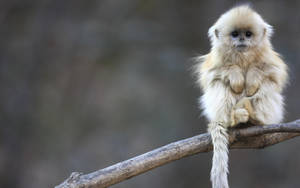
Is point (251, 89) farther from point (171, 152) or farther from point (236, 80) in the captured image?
point (171, 152)

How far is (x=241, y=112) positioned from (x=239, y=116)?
37 millimetres

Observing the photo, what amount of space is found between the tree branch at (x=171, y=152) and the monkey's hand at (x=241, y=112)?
0.08 meters

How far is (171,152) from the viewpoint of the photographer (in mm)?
4422

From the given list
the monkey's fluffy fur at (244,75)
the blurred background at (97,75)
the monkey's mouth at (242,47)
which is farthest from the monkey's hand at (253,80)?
the blurred background at (97,75)

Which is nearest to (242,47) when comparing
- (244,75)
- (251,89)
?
(244,75)

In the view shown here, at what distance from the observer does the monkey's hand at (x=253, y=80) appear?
4906mm

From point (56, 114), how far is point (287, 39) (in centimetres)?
477

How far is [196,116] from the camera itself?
34.9 ft

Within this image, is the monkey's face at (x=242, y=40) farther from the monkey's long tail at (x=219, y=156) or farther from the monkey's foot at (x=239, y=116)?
the monkey's long tail at (x=219, y=156)

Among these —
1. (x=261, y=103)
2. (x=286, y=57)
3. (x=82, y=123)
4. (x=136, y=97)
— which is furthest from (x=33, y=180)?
(x=261, y=103)

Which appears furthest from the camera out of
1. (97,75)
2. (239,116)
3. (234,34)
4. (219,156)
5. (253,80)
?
(97,75)

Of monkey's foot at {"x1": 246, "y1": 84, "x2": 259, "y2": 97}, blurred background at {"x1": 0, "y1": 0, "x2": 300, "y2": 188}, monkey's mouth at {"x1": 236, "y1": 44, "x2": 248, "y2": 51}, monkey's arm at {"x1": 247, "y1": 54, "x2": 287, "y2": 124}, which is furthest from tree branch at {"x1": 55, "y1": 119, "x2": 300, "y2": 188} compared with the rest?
blurred background at {"x1": 0, "y1": 0, "x2": 300, "y2": 188}

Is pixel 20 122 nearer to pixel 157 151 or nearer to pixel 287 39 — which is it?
pixel 287 39

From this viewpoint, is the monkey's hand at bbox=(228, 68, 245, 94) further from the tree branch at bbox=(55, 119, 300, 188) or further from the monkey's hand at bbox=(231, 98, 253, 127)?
the tree branch at bbox=(55, 119, 300, 188)
